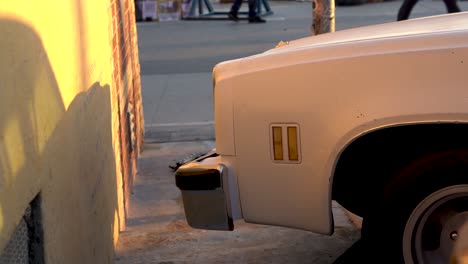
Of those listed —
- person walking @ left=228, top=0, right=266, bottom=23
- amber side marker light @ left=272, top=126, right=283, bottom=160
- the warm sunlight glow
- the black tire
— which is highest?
the warm sunlight glow

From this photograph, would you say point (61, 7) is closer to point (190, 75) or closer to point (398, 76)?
point (398, 76)

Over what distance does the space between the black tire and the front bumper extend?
0.73m

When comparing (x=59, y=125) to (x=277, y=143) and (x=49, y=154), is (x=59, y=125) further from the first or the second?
(x=277, y=143)

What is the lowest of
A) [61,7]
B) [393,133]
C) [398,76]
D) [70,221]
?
[70,221]

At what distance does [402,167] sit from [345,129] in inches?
12.2

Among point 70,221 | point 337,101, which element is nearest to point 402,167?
point 337,101

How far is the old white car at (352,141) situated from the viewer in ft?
12.1

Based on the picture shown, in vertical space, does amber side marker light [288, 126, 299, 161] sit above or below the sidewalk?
above

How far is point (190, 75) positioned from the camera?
12820 mm

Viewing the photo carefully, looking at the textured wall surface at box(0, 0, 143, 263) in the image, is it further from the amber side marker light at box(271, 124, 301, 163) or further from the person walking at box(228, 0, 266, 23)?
the person walking at box(228, 0, 266, 23)

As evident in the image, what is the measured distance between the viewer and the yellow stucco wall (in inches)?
115

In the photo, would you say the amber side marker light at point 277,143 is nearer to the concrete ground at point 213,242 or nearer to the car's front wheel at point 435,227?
the car's front wheel at point 435,227

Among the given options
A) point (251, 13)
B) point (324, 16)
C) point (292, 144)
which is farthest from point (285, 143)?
point (251, 13)

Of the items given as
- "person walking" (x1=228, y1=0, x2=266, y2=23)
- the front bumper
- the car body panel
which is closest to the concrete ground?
the front bumper
